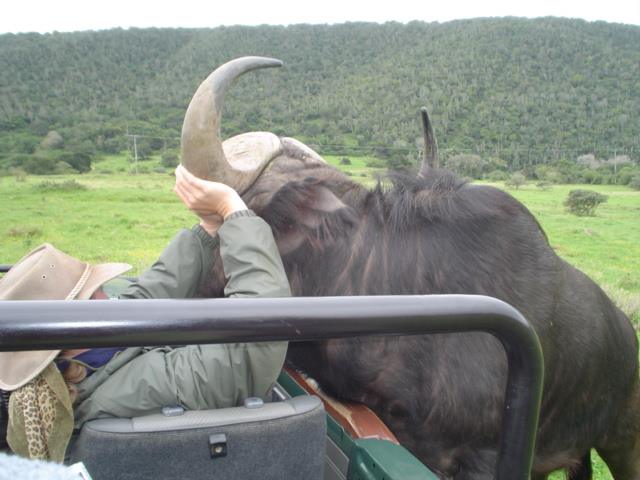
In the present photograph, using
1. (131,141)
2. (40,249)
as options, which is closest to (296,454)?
(40,249)

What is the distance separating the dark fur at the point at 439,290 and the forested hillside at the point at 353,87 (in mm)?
26652

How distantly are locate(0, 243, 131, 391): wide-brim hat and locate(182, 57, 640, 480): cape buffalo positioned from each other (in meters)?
0.62

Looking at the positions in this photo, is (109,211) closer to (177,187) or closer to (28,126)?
(177,187)

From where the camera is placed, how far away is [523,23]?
84375mm

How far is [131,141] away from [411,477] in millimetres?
53083

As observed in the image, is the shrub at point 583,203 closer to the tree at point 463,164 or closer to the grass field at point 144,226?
the grass field at point 144,226

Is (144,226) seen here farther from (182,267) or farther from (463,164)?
(182,267)

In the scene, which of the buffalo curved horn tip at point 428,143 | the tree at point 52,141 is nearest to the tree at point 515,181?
the buffalo curved horn tip at point 428,143

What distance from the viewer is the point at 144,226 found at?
19109 mm

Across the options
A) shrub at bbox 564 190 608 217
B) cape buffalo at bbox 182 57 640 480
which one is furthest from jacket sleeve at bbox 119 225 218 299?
shrub at bbox 564 190 608 217

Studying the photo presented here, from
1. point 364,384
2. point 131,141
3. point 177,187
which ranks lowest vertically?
point 131,141

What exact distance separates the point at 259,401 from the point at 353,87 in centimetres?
6504

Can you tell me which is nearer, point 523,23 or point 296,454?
point 296,454

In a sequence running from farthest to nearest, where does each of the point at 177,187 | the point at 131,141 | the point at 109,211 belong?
the point at 131,141 → the point at 109,211 → the point at 177,187
